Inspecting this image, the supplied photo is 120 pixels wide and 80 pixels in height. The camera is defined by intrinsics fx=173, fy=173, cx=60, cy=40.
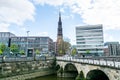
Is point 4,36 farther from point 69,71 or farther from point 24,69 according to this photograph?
point 69,71

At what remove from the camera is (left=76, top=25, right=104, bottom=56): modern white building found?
442 feet

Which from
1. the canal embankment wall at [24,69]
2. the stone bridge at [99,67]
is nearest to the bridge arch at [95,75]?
the stone bridge at [99,67]

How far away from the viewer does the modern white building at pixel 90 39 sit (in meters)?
135

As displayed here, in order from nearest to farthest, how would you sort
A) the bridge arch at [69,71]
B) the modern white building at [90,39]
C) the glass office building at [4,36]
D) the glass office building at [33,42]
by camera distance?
1. the bridge arch at [69,71]
2. the modern white building at [90,39]
3. the glass office building at [33,42]
4. the glass office building at [4,36]

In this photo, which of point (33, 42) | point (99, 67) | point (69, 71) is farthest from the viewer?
point (33, 42)

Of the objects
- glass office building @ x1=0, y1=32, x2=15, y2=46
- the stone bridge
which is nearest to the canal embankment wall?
the stone bridge

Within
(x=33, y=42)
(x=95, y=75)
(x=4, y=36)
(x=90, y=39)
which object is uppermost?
(x=4, y=36)

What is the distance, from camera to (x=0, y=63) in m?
46.9

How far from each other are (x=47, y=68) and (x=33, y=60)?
6649mm

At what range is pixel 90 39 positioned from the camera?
137625 mm

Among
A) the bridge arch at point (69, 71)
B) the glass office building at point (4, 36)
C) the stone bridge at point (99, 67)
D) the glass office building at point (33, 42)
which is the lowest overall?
the bridge arch at point (69, 71)

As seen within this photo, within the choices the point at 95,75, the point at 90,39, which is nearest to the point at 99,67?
the point at 95,75

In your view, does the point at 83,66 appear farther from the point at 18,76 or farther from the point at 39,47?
the point at 39,47

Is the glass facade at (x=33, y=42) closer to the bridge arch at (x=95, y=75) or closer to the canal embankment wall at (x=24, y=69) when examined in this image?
the canal embankment wall at (x=24, y=69)
